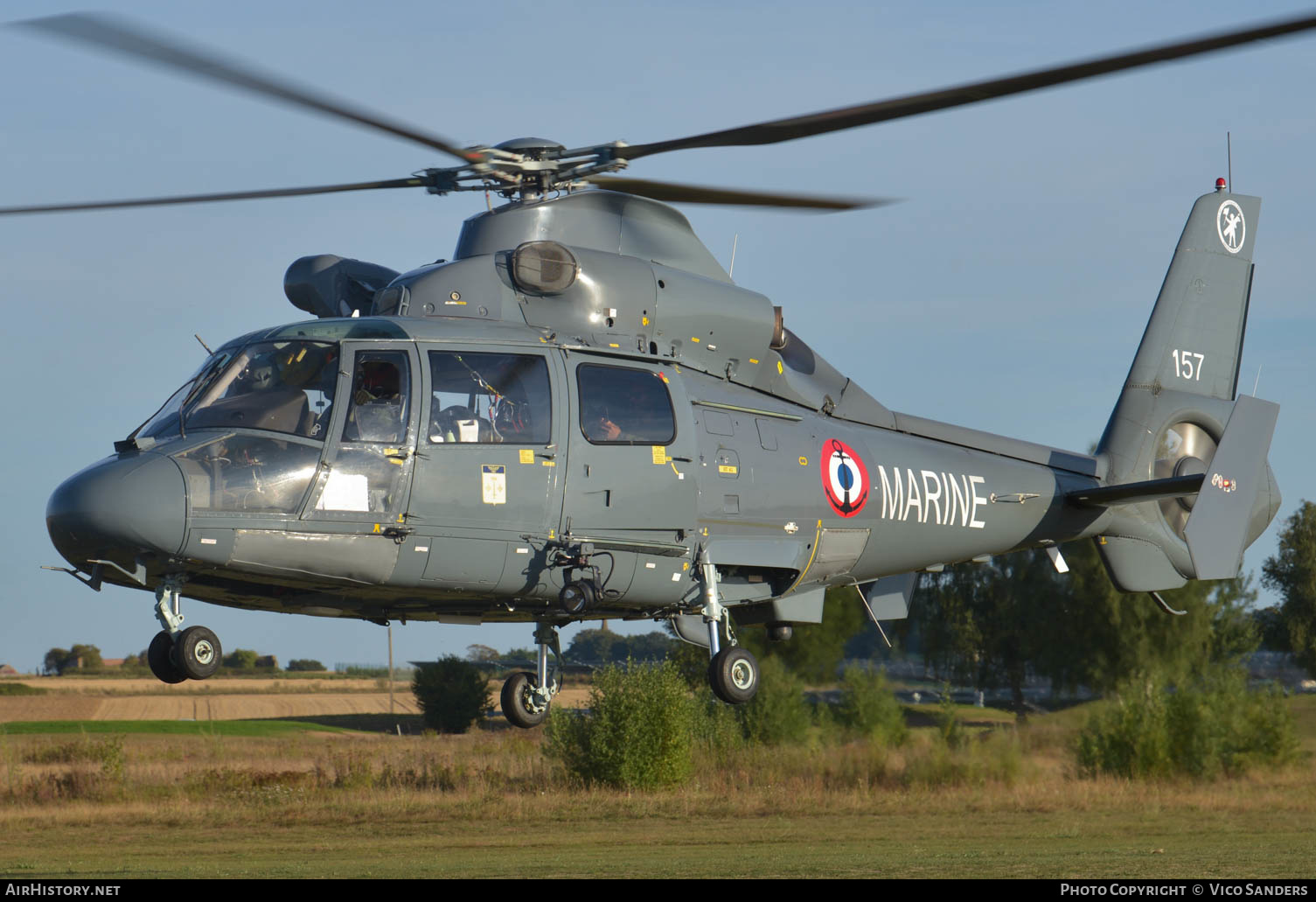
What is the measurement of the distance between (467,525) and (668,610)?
2273mm

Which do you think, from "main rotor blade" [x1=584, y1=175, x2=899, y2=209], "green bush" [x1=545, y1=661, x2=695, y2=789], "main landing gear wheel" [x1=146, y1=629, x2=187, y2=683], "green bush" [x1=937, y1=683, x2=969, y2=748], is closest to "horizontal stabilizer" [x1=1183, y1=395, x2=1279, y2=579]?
"main rotor blade" [x1=584, y1=175, x2=899, y2=209]

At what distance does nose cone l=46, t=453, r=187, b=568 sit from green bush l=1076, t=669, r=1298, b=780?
139 feet

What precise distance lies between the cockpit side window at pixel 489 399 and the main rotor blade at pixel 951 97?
2.03 m

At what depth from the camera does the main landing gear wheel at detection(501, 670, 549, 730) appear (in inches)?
485

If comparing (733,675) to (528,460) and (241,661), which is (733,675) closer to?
(528,460)

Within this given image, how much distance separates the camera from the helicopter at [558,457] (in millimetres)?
9539

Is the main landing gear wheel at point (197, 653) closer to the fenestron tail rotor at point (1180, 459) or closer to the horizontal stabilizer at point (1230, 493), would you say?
the horizontal stabilizer at point (1230, 493)

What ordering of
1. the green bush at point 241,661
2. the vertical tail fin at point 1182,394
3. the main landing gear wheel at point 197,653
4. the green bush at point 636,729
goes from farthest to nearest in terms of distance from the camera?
the green bush at point 241,661 → the green bush at point 636,729 → the vertical tail fin at point 1182,394 → the main landing gear wheel at point 197,653

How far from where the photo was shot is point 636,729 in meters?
47.9

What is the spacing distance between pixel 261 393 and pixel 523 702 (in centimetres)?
399

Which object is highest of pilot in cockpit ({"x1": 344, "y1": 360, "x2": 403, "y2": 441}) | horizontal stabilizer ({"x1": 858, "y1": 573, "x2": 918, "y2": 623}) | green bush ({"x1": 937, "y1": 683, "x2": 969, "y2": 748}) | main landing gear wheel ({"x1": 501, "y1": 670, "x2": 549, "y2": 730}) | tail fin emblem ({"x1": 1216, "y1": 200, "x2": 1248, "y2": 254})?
tail fin emblem ({"x1": 1216, "y1": 200, "x2": 1248, "y2": 254})

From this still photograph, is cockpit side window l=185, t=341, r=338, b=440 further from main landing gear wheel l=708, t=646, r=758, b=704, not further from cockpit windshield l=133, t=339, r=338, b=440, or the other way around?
main landing gear wheel l=708, t=646, r=758, b=704

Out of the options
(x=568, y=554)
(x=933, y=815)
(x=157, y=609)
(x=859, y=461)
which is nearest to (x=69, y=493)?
(x=157, y=609)

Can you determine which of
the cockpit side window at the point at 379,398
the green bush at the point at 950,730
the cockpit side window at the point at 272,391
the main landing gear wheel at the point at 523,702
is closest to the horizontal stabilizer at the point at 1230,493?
the main landing gear wheel at the point at 523,702
